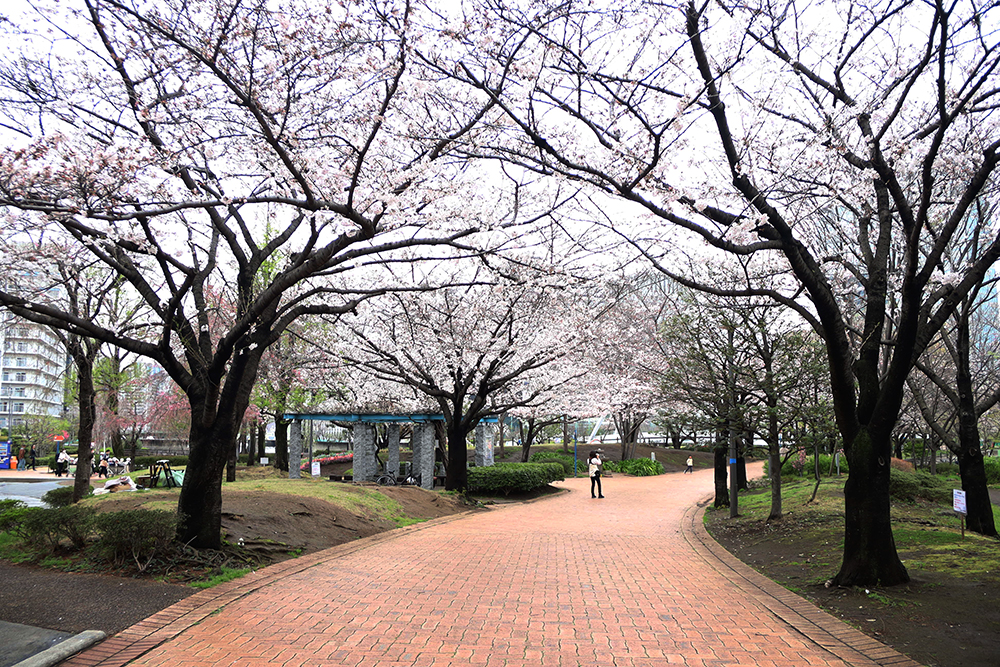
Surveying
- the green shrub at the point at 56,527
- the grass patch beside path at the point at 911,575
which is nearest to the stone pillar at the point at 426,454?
the grass patch beside path at the point at 911,575

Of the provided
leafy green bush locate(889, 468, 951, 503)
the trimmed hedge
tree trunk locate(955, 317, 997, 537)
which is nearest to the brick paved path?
tree trunk locate(955, 317, 997, 537)

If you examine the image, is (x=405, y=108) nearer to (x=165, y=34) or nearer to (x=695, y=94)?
(x=165, y=34)

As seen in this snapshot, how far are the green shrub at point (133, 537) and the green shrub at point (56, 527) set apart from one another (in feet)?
1.12

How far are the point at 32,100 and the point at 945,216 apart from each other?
515 inches

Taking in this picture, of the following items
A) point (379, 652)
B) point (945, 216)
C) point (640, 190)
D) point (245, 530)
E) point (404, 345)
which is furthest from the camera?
point (404, 345)

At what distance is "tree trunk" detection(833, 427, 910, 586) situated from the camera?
739 cm

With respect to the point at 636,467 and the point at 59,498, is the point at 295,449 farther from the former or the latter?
the point at 636,467

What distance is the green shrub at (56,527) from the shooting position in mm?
8500

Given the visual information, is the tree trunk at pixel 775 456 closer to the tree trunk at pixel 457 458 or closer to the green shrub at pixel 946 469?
the tree trunk at pixel 457 458

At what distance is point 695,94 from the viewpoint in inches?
254

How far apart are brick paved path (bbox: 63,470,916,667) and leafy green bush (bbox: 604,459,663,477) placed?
25.1 meters

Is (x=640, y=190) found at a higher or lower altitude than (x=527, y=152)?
lower

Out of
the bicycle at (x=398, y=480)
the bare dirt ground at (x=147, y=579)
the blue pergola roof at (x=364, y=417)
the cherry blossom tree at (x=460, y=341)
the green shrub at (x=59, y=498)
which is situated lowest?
the bicycle at (x=398, y=480)

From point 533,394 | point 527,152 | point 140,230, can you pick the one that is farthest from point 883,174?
point 533,394
